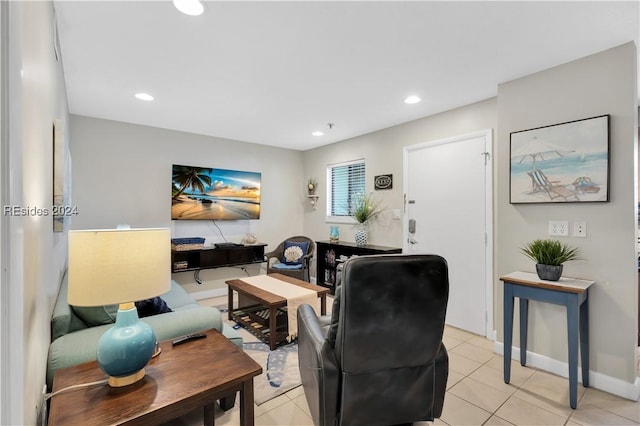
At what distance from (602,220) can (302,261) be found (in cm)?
330

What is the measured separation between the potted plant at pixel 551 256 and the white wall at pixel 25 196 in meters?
2.79

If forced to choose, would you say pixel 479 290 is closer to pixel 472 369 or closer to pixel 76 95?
pixel 472 369

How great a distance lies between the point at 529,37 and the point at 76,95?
391 centimetres

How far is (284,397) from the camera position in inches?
82.6

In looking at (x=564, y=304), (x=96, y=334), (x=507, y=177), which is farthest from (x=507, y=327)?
(x=96, y=334)

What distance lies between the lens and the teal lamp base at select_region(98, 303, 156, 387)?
1.21 meters

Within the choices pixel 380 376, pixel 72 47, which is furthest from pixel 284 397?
pixel 72 47

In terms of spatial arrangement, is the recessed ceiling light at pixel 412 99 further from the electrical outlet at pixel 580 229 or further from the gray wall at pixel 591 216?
the electrical outlet at pixel 580 229

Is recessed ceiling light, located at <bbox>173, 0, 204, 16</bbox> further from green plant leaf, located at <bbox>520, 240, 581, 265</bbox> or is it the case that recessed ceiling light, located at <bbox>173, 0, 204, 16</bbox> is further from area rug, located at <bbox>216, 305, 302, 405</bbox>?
green plant leaf, located at <bbox>520, 240, 581, 265</bbox>

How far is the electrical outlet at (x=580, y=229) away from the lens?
2285mm

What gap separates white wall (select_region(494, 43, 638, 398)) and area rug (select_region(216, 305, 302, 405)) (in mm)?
2008

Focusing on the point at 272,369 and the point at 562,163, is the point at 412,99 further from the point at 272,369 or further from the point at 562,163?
the point at 272,369

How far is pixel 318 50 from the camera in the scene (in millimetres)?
2203

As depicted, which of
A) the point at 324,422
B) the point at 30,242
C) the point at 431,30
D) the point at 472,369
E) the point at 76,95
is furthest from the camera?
the point at 76,95
